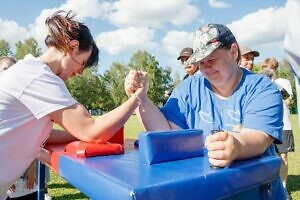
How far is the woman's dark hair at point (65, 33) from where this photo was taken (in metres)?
1.99

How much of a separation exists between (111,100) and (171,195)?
64955 millimetres

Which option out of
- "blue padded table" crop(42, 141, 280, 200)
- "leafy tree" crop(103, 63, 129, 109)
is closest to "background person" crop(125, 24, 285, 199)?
"blue padded table" crop(42, 141, 280, 200)

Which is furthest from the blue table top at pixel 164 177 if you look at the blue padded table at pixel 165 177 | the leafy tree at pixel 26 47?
the leafy tree at pixel 26 47

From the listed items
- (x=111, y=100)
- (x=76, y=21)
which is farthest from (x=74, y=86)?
(x=76, y=21)

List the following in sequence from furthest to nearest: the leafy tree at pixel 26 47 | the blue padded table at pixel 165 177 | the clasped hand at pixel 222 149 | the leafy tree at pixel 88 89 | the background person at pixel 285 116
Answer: the leafy tree at pixel 88 89, the leafy tree at pixel 26 47, the background person at pixel 285 116, the clasped hand at pixel 222 149, the blue padded table at pixel 165 177

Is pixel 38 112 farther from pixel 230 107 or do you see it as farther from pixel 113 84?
pixel 113 84

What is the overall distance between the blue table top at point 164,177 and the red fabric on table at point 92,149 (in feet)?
0.19

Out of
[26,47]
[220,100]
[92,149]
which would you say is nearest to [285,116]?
[220,100]

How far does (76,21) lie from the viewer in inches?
81.4

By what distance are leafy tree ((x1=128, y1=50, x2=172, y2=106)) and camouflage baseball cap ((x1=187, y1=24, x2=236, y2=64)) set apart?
59178mm

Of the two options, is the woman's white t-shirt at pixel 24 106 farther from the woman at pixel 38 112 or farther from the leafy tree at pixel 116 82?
the leafy tree at pixel 116 82

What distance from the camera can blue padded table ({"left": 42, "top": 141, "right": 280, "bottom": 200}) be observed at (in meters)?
1.05

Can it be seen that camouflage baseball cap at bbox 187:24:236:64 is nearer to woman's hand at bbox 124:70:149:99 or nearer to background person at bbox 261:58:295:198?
woman's hand at bbox 124:70:149:99

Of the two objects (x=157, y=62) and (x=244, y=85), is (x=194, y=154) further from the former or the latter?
(x=157, y=62)
